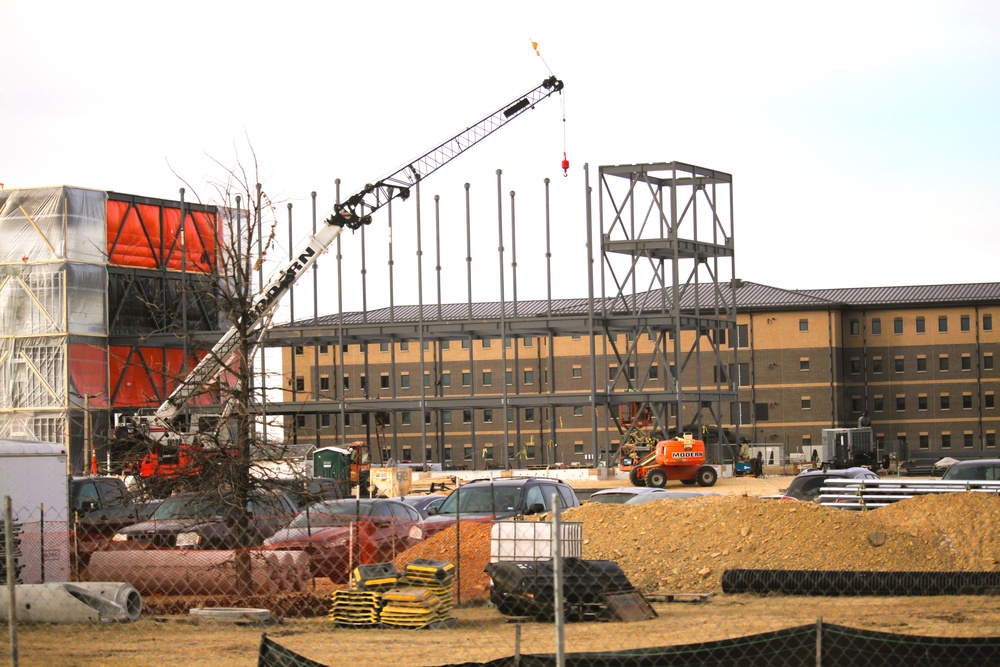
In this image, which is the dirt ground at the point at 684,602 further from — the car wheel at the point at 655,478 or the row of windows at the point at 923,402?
the row of windows at the point at 923,402

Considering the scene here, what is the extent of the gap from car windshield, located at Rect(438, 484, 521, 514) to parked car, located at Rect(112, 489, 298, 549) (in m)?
3.57

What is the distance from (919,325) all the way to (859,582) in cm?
7717

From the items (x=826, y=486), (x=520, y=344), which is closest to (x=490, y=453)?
(x=520, y=344)

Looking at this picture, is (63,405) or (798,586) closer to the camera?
(798,586)

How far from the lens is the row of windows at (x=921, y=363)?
8819cm

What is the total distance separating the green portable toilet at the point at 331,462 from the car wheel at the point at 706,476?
14.2 m

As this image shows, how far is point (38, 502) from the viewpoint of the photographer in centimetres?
1725

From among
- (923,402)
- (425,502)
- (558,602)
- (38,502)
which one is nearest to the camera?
(558,602)

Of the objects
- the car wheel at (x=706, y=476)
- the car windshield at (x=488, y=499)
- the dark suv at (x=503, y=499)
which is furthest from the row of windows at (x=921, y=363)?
the car windshield at (x=488, y=499)

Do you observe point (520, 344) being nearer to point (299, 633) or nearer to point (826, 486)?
point (826, 486)

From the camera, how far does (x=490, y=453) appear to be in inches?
3410

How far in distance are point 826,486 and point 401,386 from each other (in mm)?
66322

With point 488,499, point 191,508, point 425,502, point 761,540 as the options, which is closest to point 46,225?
point 425,502

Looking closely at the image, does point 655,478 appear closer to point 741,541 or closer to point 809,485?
point 809,485
